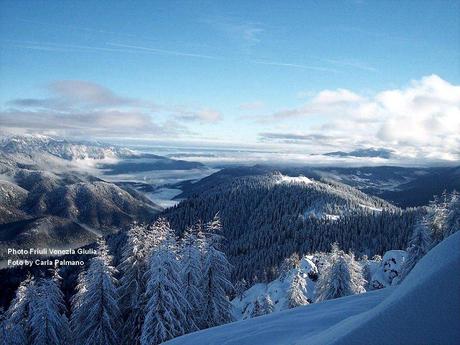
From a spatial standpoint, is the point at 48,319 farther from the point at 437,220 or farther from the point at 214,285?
the point at 437,220

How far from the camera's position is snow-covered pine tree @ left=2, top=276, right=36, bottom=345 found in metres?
30.3

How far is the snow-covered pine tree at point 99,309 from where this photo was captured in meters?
27.1

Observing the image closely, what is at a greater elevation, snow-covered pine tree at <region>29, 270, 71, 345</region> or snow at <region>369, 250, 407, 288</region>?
snow-covered pine tree at <region>29, 270, 71, 345</region>

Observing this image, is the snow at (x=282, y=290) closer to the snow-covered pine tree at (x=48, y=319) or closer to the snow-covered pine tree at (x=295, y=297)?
the snow-covered pine tree at (x=295, y=297)

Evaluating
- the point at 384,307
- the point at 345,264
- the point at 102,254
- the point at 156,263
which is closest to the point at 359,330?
the point at 384,307

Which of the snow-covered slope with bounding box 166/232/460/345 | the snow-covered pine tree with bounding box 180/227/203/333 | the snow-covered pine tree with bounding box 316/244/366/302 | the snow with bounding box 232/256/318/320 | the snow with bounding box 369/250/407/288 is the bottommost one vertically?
the snow with bounding box 232/256/318/320

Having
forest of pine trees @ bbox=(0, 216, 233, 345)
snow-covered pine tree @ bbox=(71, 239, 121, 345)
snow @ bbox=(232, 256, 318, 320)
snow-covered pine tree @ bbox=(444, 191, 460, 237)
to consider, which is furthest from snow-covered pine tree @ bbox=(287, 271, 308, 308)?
snow-covered pine tree @ bbox=(71, 239, 121, 345)

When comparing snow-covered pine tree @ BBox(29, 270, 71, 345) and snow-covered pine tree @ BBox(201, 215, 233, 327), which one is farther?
snow-covered pine tree @ BBox(29, 270, 71, 345)

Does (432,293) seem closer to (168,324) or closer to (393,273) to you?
(168,324)

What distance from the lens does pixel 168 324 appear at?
24.5 metres

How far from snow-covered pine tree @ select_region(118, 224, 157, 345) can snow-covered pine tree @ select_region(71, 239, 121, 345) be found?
2.68 feet

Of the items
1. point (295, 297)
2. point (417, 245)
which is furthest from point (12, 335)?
point (417, 245)

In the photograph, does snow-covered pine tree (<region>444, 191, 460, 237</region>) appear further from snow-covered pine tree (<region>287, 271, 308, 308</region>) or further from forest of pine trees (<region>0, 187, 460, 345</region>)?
snow-covered pine tree (<region>287, 271, 308, 308</region>)

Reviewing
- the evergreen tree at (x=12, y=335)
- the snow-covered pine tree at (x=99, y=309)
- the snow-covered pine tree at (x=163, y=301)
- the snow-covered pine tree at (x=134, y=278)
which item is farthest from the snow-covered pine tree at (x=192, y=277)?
the evergreen tree at (x=12, y=335)
